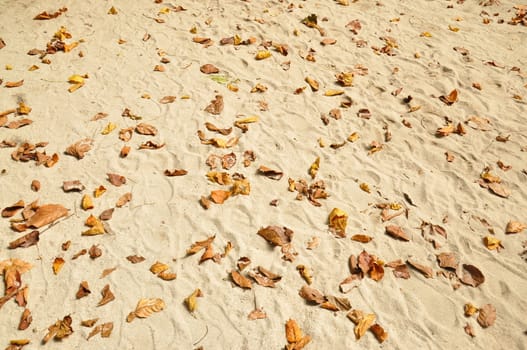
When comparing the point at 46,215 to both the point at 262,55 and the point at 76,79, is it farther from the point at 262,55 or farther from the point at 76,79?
the point at 262,55

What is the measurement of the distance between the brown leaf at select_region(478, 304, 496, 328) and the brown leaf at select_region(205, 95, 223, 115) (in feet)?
9.31

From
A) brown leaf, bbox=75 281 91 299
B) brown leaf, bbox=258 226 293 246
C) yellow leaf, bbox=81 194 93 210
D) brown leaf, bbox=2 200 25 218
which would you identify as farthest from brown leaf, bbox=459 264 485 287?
brown leaf, bbox=2 200 25 218

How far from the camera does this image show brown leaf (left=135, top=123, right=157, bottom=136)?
3536mm

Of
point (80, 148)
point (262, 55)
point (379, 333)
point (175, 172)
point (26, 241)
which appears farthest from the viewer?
point (262, 55)

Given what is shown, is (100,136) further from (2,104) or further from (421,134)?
(421,134)

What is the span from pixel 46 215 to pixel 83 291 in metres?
0.77

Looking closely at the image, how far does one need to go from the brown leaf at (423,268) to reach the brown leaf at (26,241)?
2.76 meters

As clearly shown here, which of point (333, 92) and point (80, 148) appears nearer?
point (80, 148)

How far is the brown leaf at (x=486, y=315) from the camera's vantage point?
248cm

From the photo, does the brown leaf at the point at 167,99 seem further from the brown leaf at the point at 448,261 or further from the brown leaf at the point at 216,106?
the brown leaf at the point at 448,261

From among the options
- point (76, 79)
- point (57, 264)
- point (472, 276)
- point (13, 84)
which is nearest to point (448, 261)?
point (472, 276)

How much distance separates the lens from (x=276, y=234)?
282cm

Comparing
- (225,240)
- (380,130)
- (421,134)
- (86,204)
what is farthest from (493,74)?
(86,204)

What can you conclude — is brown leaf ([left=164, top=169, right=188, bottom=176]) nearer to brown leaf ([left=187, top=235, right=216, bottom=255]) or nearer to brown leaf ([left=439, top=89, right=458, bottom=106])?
brown leaf ([left=187, top=235, right=216, bottom=255])
